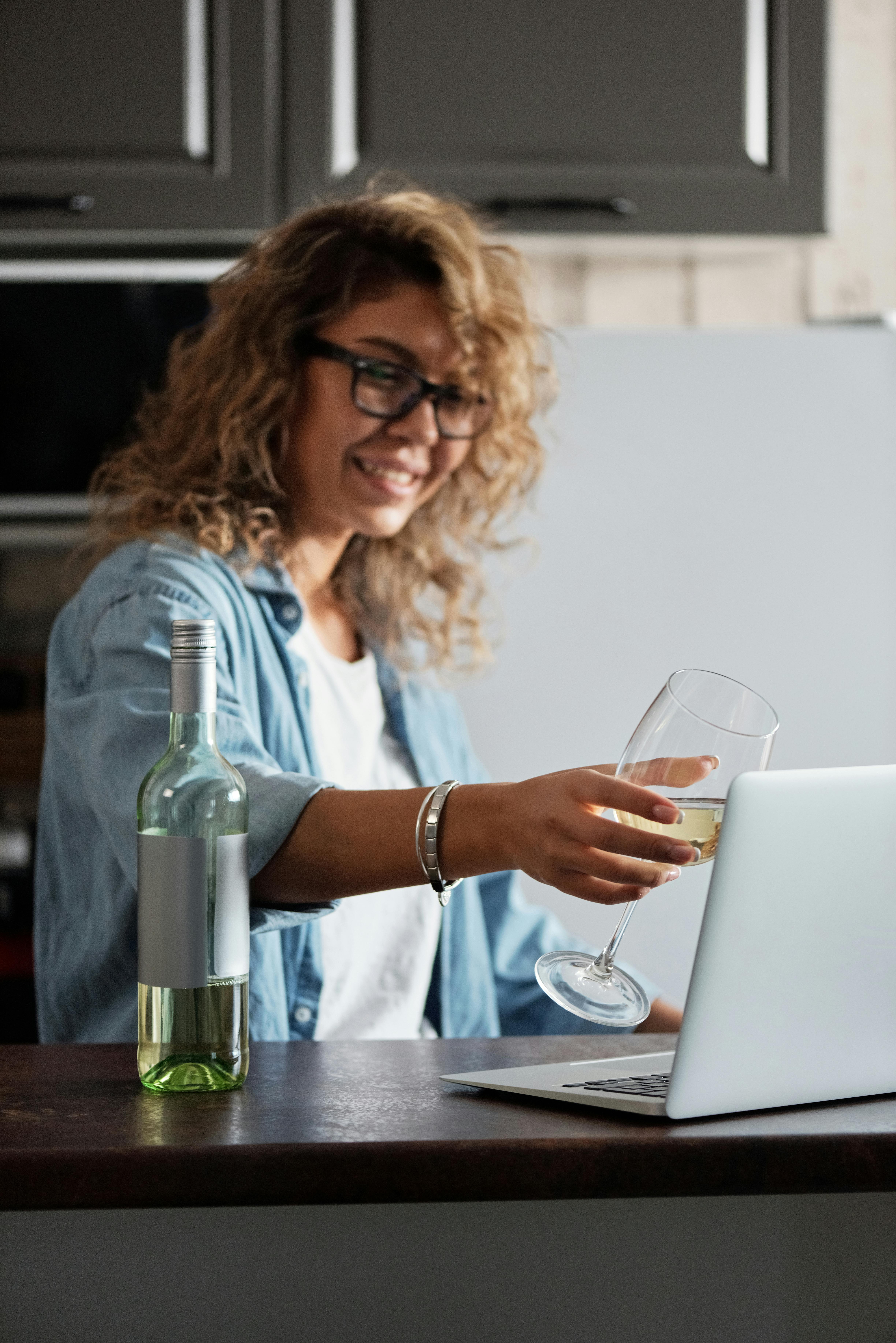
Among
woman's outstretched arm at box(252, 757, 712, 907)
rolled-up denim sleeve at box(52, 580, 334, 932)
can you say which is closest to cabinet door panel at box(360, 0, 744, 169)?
rolled-up denim sleeve at box(52, 580, 334, 932)

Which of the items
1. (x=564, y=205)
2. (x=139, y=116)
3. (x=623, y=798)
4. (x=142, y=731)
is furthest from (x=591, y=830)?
(x=139, y=116)

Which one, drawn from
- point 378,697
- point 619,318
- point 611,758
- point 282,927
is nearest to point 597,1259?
point 282,927

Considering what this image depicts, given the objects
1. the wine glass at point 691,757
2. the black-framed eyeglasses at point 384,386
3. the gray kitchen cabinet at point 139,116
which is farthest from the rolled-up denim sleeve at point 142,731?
the gray kitchen cabinet at point 139,116

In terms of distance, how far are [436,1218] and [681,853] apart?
0.23 metres

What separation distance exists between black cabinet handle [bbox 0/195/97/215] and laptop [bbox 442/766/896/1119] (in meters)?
1.35

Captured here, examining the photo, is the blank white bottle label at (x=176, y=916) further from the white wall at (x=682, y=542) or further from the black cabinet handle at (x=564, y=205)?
the black cabinet handle at (x=564, y=205)

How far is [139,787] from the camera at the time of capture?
92cm

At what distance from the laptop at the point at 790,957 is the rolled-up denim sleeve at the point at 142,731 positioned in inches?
10.1

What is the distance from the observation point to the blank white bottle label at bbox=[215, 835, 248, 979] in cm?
75

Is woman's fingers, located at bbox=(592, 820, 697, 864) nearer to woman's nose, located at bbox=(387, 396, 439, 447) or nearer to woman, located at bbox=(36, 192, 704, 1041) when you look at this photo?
woman, located at bbox=(36, 192, 704, 1041)

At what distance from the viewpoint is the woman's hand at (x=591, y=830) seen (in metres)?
0.72

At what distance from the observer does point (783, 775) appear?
0.69m

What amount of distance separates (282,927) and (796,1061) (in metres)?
0.41

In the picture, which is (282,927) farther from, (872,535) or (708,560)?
(872,535)
